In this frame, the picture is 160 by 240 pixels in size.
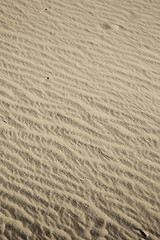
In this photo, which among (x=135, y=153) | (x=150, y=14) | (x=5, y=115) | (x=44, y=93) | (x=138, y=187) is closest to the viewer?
(x=138, y=187)

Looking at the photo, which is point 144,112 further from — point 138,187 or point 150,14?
point 150,14

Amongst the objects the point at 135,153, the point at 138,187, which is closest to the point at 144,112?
the point at 135,153

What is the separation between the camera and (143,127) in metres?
3.30

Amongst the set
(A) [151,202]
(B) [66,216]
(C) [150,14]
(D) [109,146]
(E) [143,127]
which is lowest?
(B) [66,216]

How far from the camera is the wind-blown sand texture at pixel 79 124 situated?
274cm

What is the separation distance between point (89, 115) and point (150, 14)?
2.81m

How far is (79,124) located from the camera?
331 cm

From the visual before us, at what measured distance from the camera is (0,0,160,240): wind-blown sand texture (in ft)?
8.98

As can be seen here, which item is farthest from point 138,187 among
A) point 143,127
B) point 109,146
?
point 143,127

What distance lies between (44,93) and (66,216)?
1804 mm

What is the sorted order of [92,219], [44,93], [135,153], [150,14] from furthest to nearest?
1. [150,14]
2. [44,93]
3. [135,153]
4. [92,219]

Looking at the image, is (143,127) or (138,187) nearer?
(138,187)

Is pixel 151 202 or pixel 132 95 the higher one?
pixel 132 95

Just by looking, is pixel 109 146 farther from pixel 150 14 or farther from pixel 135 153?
pixel 150 14
